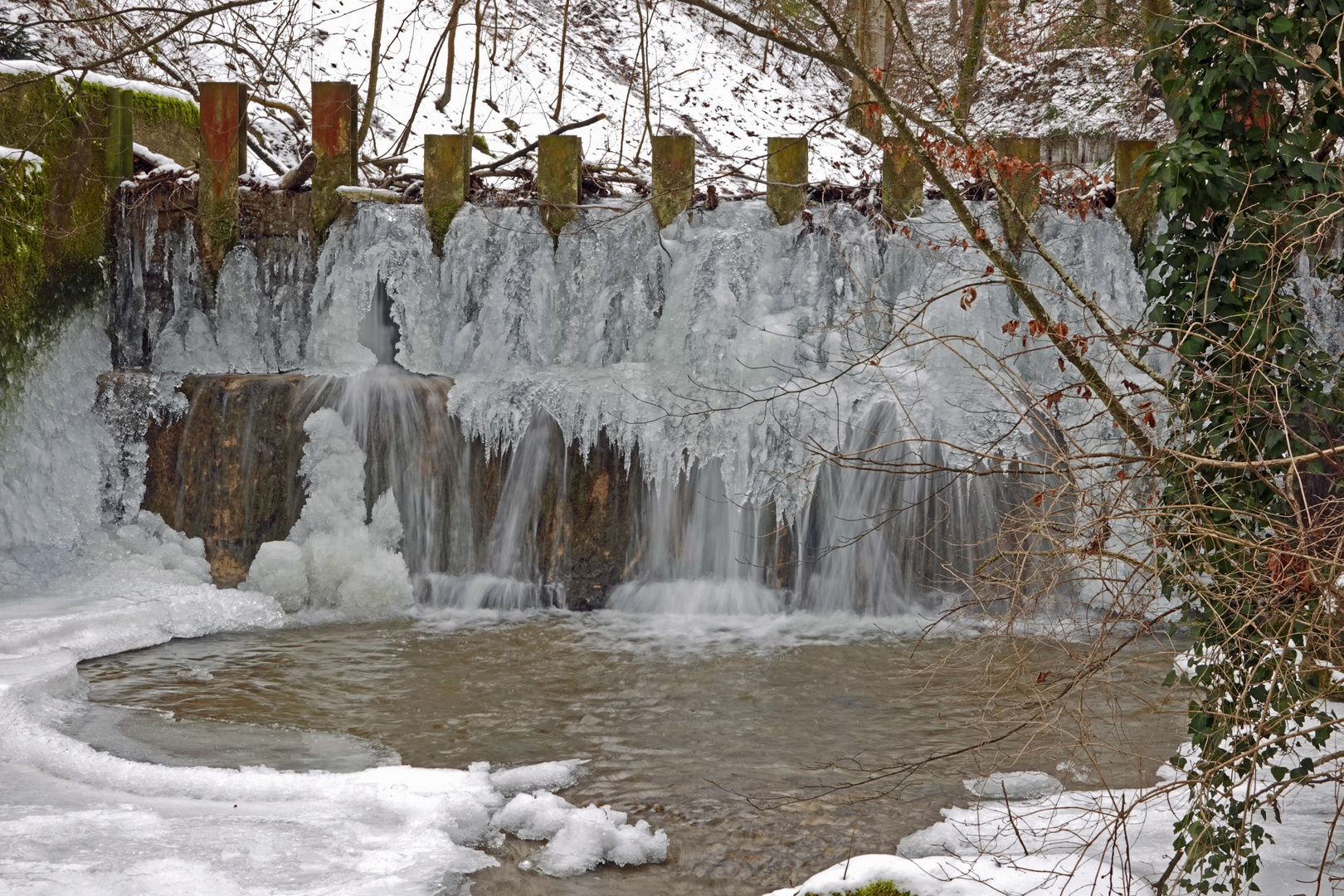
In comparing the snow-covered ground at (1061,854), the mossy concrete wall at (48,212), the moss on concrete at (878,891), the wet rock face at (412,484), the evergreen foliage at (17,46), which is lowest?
the snow-covered ground at (1061,854)

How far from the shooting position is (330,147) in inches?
340

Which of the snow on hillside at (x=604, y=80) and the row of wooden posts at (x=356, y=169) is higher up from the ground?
the snow on hillside at (x=604, y=80)

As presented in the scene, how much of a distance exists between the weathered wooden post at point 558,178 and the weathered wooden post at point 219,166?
219 cm

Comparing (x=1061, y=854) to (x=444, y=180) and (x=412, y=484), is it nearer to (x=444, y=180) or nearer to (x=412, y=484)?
(x=412, y=484)

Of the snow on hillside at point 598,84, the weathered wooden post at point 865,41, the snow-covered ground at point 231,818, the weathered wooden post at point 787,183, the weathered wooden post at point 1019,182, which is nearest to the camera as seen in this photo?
the snow-covered ground at point 231,818

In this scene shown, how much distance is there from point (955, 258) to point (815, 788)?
466cm

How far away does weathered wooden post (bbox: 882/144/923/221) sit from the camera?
8133 mm

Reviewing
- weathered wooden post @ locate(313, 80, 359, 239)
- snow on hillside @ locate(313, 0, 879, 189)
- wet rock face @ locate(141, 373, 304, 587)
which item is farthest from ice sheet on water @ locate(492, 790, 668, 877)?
snow on hillside @ locate(313, 0, 879, 189)

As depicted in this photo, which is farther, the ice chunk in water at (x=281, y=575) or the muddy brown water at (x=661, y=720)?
the ice chunk in water at (x=281, y=575)

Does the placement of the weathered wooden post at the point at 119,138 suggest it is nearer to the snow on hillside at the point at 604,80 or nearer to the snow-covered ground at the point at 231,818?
the snow on hillside at the point at 604,80

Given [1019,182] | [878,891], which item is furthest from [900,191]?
[878,891]

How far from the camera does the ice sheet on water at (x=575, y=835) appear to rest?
4102 millimetres

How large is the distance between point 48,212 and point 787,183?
501 cm

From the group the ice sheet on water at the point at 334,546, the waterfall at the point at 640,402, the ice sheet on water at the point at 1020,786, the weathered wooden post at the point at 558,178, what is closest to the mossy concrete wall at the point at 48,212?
the waterfall at the point at 640,402
